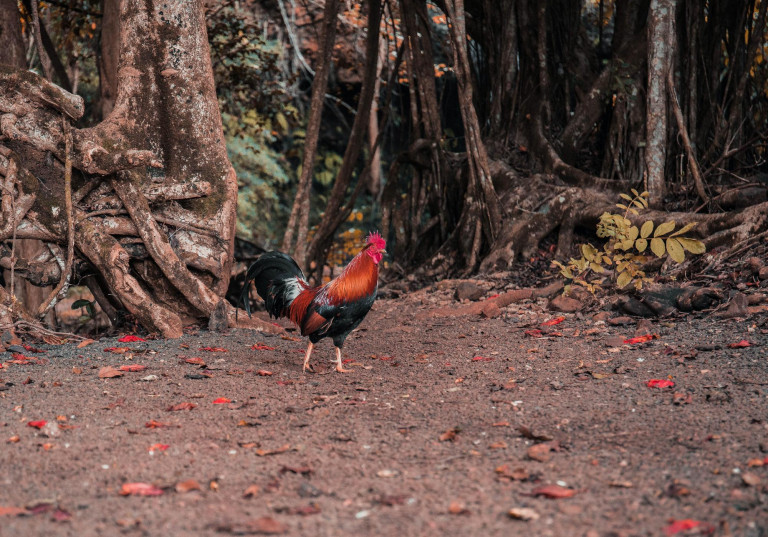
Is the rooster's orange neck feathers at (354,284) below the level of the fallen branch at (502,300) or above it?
above

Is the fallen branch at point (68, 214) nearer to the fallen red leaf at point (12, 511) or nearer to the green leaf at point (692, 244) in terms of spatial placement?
the fallen red leaf at point (12, 511)

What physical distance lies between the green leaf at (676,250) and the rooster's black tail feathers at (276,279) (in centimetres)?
255

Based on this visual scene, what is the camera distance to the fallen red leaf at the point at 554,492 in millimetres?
2664

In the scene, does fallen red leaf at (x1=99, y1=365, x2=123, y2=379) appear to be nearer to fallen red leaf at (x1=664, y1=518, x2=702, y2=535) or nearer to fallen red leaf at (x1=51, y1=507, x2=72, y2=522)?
fallen red leaf at (x1=51, y1=507, x2=72, y2=522)

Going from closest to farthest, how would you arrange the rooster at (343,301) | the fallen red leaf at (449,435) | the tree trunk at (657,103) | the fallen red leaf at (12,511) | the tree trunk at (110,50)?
the fallen red leaf at (12,511) < the fallen red leaf at (449,435) < the rooster at (343,301) < the tree trunk at (657,103) < the tree trunk at (110,50)

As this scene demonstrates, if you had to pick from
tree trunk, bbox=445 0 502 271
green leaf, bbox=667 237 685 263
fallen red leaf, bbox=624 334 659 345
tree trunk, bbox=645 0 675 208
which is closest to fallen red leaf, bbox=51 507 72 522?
fallen red leaf, bbox=624 334 659 345

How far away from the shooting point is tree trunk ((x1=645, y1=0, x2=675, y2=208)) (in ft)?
22.8

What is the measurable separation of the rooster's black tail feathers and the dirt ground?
14.0 inches

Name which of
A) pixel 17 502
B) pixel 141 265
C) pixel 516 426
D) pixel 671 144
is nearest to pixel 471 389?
pixel 516 426

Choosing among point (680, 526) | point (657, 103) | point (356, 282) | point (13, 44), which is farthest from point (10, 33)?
point (680, 526)

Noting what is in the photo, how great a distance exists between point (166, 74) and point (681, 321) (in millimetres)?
4432

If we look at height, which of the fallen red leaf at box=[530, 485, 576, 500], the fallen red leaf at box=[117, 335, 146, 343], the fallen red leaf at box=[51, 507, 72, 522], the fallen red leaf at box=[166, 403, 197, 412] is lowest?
the fallen red leaf at box=[117, 335, 146, 343]

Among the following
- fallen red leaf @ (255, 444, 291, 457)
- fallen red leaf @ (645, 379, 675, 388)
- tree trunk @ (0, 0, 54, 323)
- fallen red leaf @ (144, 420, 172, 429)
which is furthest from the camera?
tree trunk @ (0, 0, 54, 323)

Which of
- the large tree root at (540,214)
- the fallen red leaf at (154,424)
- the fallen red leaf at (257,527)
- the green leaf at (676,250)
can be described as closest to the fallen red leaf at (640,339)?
the green leaf at (676,250)
